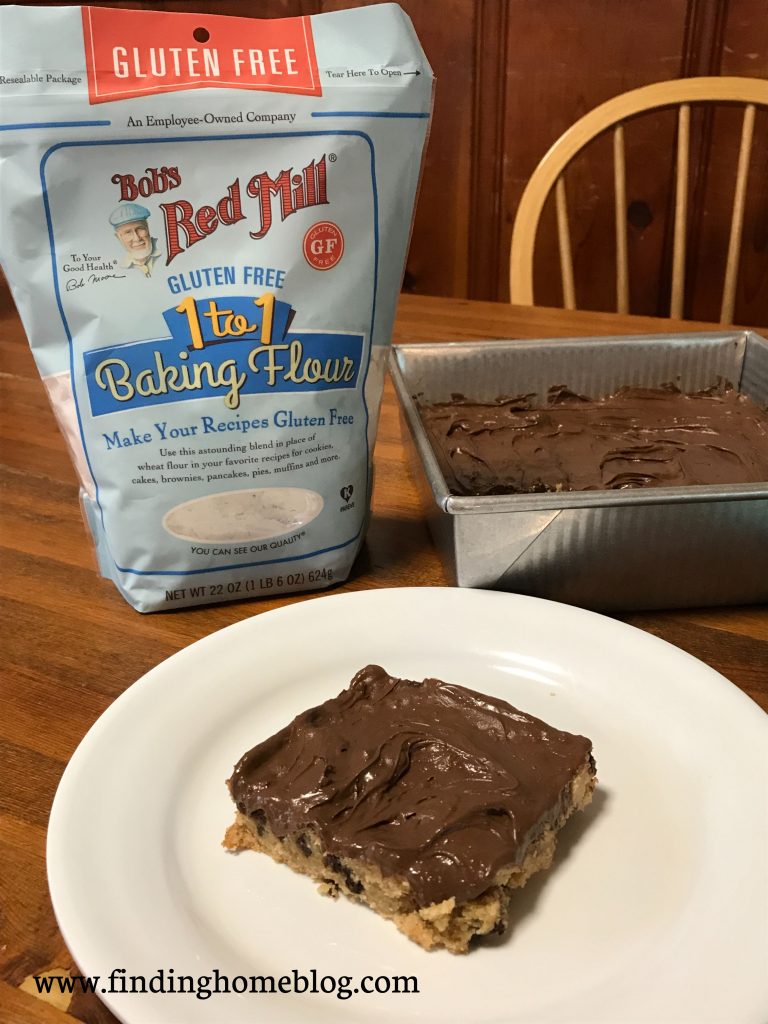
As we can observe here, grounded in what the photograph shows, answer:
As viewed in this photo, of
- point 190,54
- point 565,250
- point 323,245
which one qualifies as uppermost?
point 190,54

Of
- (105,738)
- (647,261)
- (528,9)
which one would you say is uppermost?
(528,9)

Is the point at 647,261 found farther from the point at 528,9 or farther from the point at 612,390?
the point at 612,390

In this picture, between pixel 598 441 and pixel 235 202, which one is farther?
pixel 598 441

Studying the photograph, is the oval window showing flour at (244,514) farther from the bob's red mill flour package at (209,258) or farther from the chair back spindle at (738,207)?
the chair back spindle at (738,207)

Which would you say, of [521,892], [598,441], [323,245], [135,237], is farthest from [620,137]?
[521,892]

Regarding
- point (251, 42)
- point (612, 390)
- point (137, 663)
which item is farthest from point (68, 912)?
point (612, 390)

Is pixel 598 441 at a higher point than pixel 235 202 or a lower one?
lower

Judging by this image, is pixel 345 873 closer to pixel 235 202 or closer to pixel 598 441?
pixel 235 202

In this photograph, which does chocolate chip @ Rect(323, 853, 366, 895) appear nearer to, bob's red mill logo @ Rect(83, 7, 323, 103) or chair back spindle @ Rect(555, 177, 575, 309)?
bob's red mill logo @ Rect(83, 7, 323, 103)
